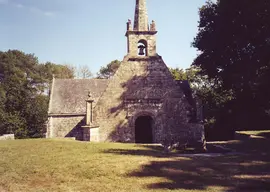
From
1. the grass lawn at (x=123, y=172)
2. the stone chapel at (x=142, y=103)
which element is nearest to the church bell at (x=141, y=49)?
the stone chapel at (x=142, y=103)

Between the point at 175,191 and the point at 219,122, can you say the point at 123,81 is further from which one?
the point at 219,122

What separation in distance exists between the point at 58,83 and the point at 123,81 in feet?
38.9

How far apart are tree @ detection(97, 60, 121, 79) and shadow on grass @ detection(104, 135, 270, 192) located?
46400mm

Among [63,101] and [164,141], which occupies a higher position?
[63,101]

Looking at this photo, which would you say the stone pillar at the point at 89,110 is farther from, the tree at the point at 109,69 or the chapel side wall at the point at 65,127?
the tree at the point at 109,69

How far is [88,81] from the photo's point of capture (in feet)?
93.3

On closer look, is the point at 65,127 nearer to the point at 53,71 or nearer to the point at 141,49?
the point at 141,49

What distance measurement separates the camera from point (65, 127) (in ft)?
77.9

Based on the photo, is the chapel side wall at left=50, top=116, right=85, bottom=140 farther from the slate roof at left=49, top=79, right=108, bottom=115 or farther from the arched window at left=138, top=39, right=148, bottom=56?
the arched window at left=138, top=39, right=148, bottom=56

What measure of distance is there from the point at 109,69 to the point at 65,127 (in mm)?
34854

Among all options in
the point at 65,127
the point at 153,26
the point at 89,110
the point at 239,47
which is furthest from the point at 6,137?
the point at 239,47

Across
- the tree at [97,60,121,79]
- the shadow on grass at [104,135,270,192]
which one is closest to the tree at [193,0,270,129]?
the shadow on grass at [104,135,270,192]

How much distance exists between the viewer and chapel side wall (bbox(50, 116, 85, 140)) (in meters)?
23.5

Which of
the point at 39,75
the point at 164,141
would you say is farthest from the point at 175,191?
the point at 39,75
